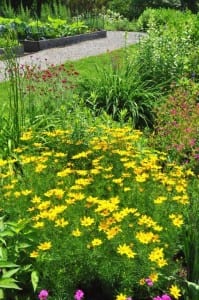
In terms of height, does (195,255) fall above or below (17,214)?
below

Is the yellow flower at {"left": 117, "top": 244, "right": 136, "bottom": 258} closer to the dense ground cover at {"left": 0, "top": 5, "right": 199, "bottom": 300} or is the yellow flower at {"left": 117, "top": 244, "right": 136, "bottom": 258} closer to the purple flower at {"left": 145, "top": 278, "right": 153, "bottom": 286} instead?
the dense ground cover at {"left": 0, "top": 5, "right": 199, "bottom": 300}

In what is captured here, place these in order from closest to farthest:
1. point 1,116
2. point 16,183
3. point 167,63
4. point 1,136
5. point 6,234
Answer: point 6,234
point 16,183
point 1,136
point 1,116
point 167,63

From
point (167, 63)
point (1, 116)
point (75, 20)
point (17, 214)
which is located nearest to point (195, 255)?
point (17, 214)

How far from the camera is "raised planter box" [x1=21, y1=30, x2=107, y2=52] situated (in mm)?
13773

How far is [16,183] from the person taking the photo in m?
3.73

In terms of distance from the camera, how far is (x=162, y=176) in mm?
3660

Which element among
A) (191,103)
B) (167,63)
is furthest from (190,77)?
(191,103)

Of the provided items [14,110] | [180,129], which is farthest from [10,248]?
[180,129]

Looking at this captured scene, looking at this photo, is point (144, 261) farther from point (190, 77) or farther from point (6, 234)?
point (190, 77)

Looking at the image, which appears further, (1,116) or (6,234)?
(1,116)

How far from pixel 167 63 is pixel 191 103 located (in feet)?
5.02

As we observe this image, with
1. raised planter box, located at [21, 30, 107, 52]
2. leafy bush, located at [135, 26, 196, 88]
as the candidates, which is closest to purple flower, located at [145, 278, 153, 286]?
leafy bush, located at [135, 26, 196, 88]

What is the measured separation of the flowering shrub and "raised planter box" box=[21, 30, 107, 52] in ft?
33.5

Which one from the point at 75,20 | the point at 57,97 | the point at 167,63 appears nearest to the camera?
the point at 57,97
